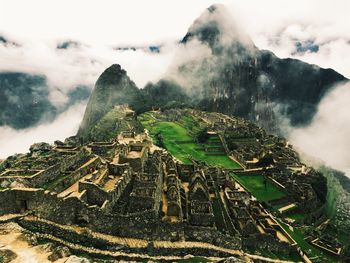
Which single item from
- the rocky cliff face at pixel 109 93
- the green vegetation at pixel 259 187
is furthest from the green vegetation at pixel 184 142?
the rocky cliff face at pixel 109 93

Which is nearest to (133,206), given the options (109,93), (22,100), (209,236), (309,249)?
(209,236)

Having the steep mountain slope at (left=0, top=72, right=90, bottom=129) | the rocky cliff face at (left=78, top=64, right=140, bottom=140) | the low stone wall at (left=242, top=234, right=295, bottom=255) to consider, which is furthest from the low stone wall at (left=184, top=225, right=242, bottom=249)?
the rocky cliff face at (left=78, top=64, right=140, bottom=140)

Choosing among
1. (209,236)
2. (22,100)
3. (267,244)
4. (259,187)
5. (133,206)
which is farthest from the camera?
(22,100)

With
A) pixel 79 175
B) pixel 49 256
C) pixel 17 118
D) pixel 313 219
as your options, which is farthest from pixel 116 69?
pixel 49 256

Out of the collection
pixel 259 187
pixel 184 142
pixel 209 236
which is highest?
pixel 209 236

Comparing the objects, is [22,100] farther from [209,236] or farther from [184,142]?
[209,236]

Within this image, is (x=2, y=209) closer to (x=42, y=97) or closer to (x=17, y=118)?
(x=17, y=118)

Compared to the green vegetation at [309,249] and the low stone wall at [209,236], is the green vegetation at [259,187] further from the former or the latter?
the low stone wall at [209,236]
